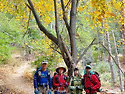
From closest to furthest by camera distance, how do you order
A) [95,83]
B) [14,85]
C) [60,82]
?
[95,83]
[60,82]
[14,85]

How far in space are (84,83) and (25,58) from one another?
1831 centimetres

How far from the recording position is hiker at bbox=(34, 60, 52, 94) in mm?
5137

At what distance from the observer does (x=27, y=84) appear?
10.7m

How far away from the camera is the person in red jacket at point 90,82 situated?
14.7 ft

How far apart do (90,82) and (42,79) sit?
1625mm

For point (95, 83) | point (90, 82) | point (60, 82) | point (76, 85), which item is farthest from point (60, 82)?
point (95, 83)

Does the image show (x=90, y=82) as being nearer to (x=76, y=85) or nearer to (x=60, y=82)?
(x=76, y=85)

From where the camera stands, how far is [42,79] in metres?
5.19

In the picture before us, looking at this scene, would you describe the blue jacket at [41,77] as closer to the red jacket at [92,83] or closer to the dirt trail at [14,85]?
the red jacket at [92,83]

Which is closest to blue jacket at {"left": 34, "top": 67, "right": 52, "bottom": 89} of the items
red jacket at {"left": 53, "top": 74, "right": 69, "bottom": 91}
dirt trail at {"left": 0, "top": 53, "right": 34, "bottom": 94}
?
red jacket at {"left": 53, "top": 74, "right": 69, "bottom": 91}

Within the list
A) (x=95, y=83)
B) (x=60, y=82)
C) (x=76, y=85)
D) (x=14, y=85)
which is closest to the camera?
(x=95, y=83)

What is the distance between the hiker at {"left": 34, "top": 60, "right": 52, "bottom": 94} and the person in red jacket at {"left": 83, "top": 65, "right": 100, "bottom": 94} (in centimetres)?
129

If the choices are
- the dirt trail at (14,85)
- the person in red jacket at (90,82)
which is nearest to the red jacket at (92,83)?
the person in red jacket at (90,82)

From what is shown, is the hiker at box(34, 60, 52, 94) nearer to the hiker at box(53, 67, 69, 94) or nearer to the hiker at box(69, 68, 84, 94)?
the hiker at box(53, 67, 69, 94)
